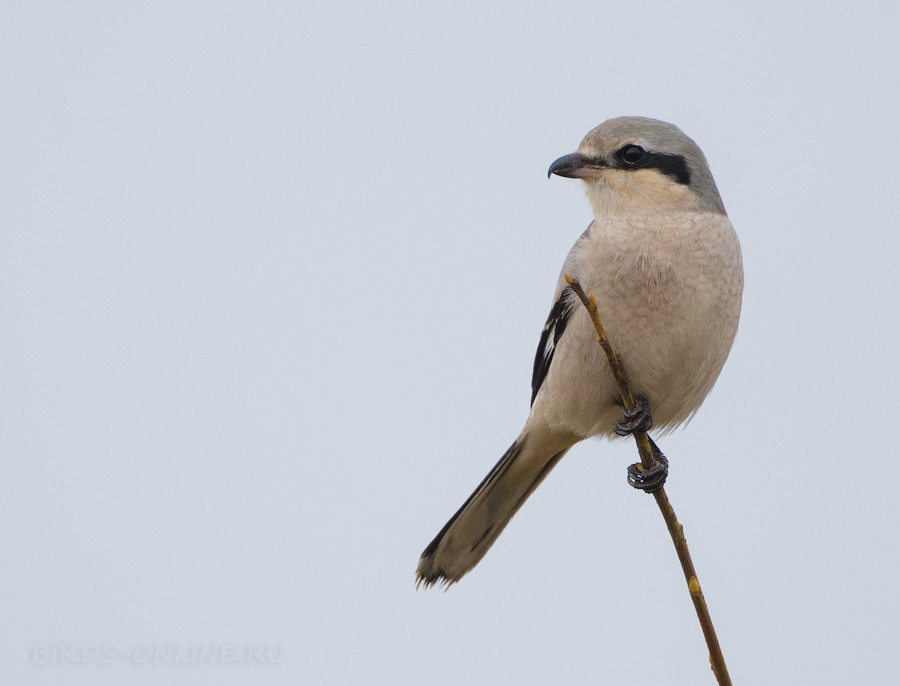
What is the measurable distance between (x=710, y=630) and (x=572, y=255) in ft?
6.24

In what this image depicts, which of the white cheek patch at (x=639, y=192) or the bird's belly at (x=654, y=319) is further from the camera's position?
the white cheek patch at (x=639, y=192)

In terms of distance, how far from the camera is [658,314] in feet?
11.9

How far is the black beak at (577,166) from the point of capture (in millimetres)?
4059

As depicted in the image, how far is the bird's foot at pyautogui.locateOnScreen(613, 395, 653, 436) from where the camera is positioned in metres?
3.49

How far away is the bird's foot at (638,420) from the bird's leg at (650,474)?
0.10 m

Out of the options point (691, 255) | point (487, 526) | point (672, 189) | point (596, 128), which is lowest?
point (487, 526)

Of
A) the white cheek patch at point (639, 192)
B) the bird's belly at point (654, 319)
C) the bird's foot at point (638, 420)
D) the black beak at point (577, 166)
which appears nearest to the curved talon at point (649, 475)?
the bird's foot at point (638, 420)

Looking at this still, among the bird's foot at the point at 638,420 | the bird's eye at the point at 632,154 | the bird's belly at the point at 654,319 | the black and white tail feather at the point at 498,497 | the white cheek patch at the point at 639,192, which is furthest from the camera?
the black and white tail feather at the point at 498,497

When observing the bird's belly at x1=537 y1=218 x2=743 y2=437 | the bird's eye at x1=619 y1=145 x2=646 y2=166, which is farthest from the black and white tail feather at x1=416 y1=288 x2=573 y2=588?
the bird's eye at x1=619 y1=145 x2=646 y2=166

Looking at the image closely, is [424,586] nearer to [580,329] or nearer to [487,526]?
[487,526]

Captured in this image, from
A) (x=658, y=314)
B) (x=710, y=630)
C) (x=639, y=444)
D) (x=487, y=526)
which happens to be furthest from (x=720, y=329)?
(x=710, y=630)

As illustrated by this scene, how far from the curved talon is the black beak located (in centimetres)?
118

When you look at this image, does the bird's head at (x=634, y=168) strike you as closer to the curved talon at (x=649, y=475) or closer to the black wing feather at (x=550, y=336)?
the black wing feather at (x=550, y=336)

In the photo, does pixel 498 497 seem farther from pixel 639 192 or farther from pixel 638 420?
pixel 639 192
